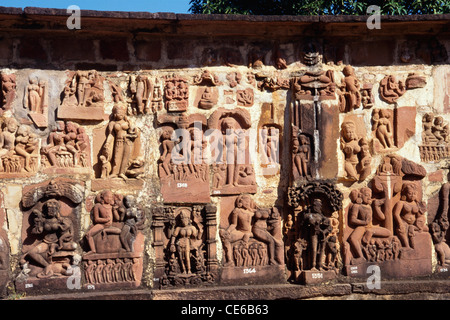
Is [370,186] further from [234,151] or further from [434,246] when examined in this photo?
[234,151]

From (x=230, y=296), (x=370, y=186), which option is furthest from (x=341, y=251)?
(x=230, y=296)

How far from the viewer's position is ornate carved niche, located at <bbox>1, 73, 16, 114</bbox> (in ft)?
19.9

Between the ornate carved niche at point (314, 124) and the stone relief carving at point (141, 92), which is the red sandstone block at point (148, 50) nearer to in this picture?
the stone relief carving at point (141, 92)

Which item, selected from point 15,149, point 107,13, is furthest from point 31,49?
point 15,149

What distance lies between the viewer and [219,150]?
652 centimetres

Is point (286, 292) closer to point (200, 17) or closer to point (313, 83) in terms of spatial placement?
point (313, 83)

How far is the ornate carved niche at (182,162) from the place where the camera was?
21.0 ft

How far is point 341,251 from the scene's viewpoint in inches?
260

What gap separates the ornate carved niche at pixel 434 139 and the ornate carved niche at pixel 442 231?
384mm

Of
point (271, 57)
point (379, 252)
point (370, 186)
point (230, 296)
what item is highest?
point (271, 57)

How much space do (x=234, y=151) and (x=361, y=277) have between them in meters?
2.14

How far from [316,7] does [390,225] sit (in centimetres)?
722

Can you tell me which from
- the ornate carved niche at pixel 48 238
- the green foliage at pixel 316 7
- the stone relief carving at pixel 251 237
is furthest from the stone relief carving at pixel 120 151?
the green foliage at pixel 316 7

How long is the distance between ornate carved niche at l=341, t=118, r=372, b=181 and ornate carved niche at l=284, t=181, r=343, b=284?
36 cm
